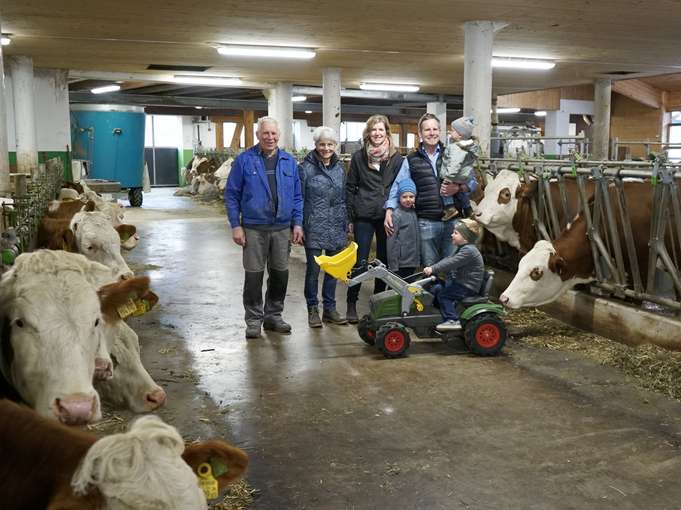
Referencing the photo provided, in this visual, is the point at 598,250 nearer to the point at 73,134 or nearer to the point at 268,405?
the point at 268,405

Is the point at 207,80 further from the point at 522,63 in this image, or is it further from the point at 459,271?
the point at 459,271

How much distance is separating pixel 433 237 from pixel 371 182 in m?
0.68

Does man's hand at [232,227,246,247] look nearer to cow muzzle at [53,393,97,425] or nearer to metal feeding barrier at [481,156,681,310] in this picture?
metal feeding barrier at [481,156,681,310]

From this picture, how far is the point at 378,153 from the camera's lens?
6.19 metres

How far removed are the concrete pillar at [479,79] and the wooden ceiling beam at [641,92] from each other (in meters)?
12.6

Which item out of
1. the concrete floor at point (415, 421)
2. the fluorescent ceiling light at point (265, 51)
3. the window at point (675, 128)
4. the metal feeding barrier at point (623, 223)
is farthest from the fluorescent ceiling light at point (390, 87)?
the concrete floor at point (415, 421)

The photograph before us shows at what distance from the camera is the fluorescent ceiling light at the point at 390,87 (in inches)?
741

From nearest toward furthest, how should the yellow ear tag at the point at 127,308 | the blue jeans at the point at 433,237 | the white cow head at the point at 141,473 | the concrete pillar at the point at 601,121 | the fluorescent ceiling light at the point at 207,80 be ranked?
1. the white cow head at the point at 141,473
2. the yellow ear tag at the point at 127,308
3. the blue jeans at the point at 433,237
4. the concrete pillar at the point at 601,121
5. the fluorescent ceiling light at the point at 207,80

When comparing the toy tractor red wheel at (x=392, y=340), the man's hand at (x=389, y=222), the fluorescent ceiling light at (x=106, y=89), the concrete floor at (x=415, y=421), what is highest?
the fluorescent ceiling light at (x=106, y=89)

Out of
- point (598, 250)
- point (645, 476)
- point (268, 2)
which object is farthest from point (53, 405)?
point (268, 2)

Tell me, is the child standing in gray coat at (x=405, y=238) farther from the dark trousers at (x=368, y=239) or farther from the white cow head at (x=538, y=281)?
the white cow head at (x=538, y=281)

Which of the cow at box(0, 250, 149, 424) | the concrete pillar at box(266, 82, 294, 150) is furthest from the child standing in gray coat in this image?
the concrete pillar at box(266, 82, 294, 150)

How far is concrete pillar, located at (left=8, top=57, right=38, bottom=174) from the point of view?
13.5 meters

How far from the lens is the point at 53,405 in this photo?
254 cm
